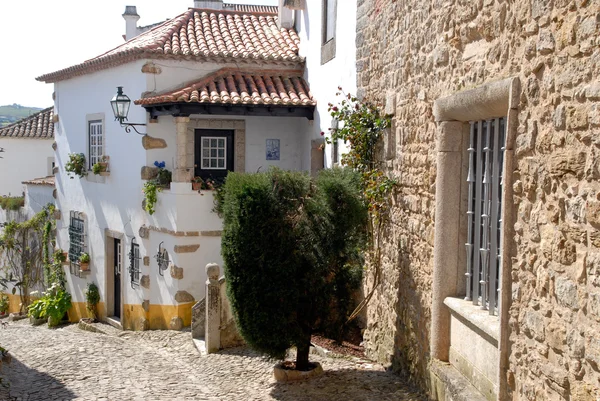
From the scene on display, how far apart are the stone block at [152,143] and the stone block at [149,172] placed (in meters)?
0.38

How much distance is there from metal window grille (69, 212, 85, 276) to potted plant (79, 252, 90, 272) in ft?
1.44

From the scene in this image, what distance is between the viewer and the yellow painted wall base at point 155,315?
1343 centimetres

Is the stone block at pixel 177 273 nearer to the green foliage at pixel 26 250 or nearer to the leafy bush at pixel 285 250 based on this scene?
the leafy bush at pixel 285 250

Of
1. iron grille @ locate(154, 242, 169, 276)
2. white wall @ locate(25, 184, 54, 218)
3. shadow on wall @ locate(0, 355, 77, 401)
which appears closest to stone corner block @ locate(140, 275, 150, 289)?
iron grille @ locate(154, 242, 169, 276)

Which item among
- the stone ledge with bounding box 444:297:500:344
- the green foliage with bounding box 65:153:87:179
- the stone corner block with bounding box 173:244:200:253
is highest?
the green foliage with bounding box 65:153:87:179

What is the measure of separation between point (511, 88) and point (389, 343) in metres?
4.22

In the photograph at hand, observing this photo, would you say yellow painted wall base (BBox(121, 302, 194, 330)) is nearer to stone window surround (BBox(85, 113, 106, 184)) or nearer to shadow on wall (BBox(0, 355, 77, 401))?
stone window surround (BBox(85, 113, 106, 184))

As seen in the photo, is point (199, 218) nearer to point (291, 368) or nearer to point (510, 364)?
point (291, 368)

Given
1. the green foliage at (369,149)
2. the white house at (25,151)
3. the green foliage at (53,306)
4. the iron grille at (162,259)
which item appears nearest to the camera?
the green foliage at (369,149)

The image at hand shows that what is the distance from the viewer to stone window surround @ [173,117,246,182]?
1320cm

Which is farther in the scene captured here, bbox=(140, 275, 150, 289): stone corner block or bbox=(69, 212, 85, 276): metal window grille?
bbox=(69, 212, 85, 276): metal window grille

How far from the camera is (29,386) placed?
31.4 ft

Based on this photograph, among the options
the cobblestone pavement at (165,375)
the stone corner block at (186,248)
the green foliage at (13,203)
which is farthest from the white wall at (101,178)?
the cobblestone pavement at (165,375)

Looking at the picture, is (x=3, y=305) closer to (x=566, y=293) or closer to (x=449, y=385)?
(x=449, y=385)
